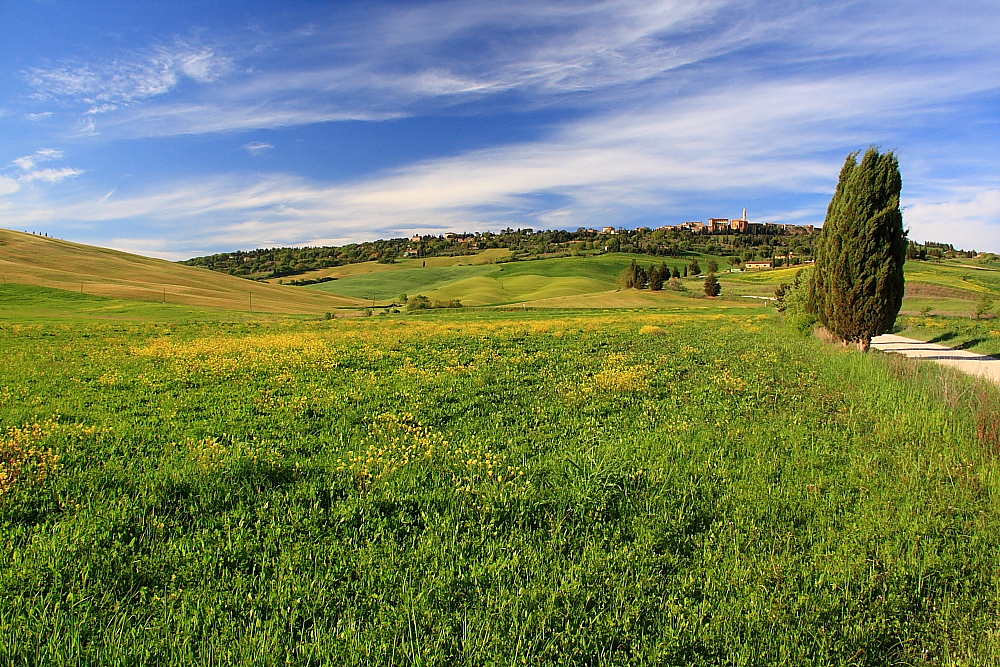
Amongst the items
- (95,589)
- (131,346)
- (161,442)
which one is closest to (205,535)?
(95,589)

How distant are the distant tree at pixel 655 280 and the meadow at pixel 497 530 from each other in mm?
96777

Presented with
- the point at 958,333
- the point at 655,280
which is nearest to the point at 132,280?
A: the point at 655,280

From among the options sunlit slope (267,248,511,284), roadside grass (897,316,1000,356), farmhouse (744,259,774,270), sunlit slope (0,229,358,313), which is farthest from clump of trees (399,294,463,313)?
farmhouse (744,259,774,270)

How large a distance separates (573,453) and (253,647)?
4.55 m

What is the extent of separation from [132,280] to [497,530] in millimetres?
102071

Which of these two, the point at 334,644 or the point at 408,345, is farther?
the point at 408,345

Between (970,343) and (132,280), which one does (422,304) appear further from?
(970,343)

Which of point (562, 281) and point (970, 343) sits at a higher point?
point (562, 281)

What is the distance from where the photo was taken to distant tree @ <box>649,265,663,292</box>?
104312 millimetres

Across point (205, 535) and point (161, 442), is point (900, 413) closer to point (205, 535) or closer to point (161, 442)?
point (205, 535)

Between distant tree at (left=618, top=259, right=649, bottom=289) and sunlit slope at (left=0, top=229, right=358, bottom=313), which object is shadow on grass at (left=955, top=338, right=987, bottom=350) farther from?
distant tree at (left=618, top=259, right=649, bottom=289)

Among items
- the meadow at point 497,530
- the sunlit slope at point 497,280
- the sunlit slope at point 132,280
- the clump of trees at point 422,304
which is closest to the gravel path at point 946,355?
the meadow at point 497,530

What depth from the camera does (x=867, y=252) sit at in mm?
21297

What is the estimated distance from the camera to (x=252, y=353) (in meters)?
16.9
